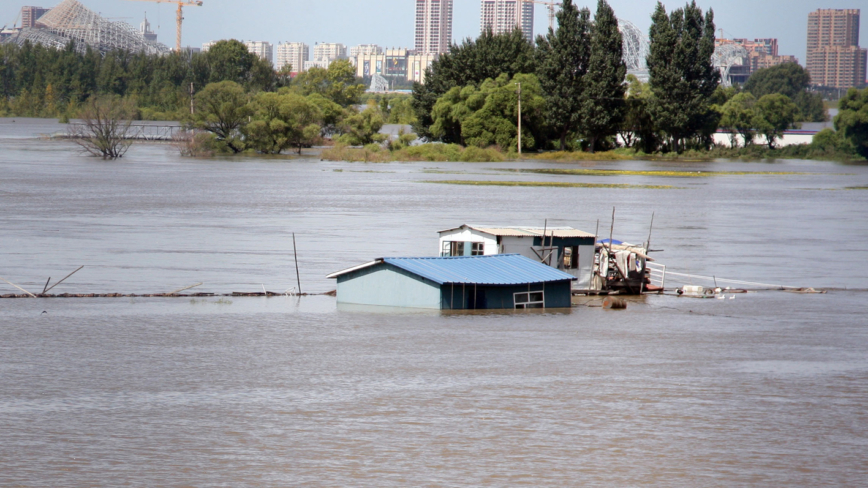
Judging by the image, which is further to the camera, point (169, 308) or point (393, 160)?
point (393, 160)

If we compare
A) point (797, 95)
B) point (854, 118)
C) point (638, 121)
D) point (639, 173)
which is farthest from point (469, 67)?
point (797, 95)

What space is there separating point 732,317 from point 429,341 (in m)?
9.37

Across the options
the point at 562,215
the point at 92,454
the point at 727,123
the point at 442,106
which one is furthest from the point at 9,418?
the point at 727,123

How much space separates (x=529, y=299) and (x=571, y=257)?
369 cm

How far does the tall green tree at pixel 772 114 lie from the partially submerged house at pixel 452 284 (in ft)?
336

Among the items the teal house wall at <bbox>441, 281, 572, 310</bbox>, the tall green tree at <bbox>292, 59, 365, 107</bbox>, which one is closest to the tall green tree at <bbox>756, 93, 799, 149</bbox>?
the tall green tree at <bbox>292, 59, 365, 107</bbox>

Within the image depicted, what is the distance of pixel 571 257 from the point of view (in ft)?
108

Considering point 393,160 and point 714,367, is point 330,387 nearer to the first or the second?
point 714,367

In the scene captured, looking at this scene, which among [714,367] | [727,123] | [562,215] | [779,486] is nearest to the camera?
[779,486]

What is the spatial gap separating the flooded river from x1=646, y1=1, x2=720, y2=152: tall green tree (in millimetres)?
56378

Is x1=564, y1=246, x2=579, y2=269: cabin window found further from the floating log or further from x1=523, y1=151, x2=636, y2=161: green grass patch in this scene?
x1=523, y1=151, x2=636, y2=161: green grass patch

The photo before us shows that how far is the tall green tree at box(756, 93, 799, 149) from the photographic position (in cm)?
12638

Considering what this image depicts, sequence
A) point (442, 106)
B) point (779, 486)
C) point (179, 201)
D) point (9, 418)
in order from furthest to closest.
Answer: point (442, 106) → point (179, 201) → point (9, 418) → point (779, 486)

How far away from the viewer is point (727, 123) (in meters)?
122
